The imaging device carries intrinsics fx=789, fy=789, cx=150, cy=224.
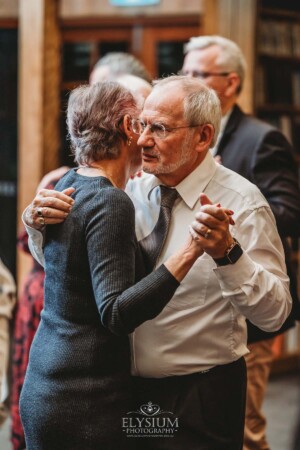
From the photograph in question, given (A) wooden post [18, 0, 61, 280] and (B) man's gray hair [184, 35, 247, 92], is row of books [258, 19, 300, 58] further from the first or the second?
(B) man's gray hair [184, 35, 247, 92]

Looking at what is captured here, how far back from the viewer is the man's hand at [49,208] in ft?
7.09

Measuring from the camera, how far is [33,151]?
229 inches

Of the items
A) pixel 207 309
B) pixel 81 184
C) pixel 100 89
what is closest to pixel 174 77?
pixel 100 89

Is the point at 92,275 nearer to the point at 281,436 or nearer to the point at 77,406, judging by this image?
the point at 77,406

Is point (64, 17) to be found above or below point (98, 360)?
above

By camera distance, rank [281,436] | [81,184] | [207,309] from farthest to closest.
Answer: [281,436], [207,309], [81,184]

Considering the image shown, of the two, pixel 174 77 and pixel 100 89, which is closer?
pixel 100 89

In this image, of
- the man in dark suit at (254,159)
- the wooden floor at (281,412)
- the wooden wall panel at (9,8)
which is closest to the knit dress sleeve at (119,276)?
the man in dark suit at (254,159)

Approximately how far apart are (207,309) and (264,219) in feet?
1.05

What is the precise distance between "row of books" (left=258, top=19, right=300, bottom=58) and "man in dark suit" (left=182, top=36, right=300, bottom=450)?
2331 mm

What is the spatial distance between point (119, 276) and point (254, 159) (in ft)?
4.73

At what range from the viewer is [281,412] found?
17.0ft

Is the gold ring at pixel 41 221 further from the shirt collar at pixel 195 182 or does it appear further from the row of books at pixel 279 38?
the row of books at pixel 279 38

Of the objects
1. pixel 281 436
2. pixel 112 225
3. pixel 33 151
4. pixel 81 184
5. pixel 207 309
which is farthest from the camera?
pixel 33 151
